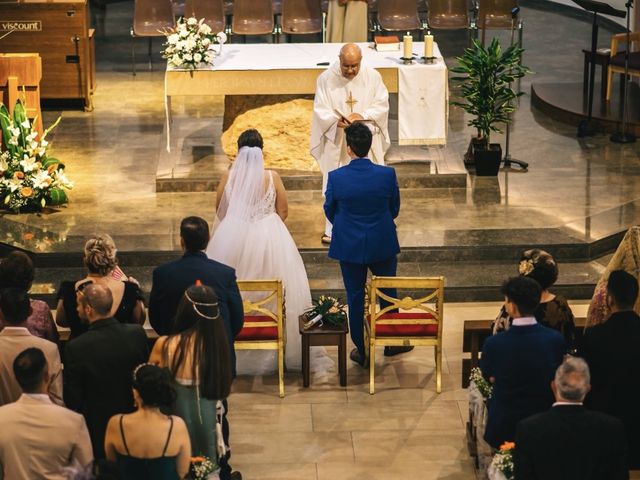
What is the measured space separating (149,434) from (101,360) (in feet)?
2.12

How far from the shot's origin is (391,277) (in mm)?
8234

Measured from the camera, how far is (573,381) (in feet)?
18.5

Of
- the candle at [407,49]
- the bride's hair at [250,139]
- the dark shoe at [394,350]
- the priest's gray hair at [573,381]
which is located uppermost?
the candle at [407,49]

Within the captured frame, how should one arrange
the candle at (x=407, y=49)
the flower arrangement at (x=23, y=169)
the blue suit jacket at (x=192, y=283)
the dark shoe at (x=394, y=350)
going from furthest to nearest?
the candle at (x=407, y=49) → the flower arrangement at (x=23, y=169) → the dark shoe at (x=394, y=350) → the blue suit jacket at (x=192, y=283)

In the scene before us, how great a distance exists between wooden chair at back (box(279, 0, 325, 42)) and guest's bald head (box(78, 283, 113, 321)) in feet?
30.6

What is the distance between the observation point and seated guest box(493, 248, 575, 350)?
6984 millimetres

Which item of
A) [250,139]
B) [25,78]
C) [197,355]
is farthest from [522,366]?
[25,78]

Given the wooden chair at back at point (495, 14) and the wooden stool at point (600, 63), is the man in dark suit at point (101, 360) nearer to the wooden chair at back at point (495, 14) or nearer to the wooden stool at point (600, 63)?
the wooden stool at point (600, 63)

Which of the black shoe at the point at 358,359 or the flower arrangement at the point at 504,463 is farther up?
the flower arrangement at the point at 504,463

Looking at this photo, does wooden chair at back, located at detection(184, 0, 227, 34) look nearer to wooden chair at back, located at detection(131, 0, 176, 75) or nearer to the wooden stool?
wooden chair at back, located at detection(131, 0, 176, 75)

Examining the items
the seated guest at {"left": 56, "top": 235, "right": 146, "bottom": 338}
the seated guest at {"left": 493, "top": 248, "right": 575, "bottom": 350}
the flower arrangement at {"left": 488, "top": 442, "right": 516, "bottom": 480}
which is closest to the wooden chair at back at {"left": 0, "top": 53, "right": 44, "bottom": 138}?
the seated guest at {"left": 56, "top": 235, "right": 146, "bottom": 338}

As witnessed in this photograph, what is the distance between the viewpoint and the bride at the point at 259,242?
8656 millimetres

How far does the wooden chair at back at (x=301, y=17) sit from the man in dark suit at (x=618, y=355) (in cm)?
927

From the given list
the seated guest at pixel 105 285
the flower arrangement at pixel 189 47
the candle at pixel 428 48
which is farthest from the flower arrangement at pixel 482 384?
the flower arrangement at pixel 189 47
